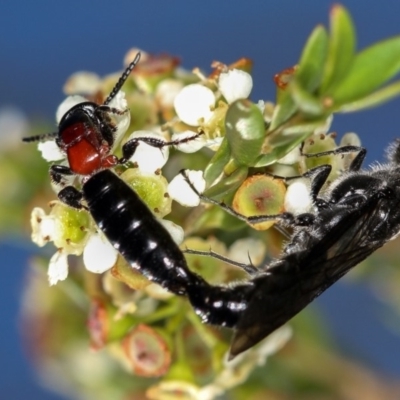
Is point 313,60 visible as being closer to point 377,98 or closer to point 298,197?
point 377,98

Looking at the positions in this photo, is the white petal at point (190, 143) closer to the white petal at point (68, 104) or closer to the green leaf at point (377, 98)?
the white petal at point (68, 104)

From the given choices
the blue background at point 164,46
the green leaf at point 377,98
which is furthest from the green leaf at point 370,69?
the blue background at point 164,46

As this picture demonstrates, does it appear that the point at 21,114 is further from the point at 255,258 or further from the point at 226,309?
the point at 226,309

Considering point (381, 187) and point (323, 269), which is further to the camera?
point (381, 187)

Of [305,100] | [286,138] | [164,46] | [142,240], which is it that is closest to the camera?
[305,100]

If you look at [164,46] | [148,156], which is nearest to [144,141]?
[148,156]

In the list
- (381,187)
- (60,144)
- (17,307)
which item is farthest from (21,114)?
(381,187)

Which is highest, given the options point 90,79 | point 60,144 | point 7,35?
point 7,35
